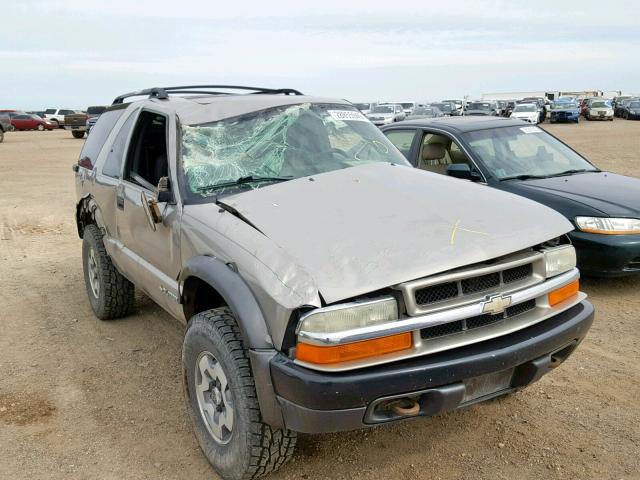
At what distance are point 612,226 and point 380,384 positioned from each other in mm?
3717

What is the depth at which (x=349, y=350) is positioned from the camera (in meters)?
2.39

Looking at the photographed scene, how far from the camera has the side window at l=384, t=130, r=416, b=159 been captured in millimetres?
6807

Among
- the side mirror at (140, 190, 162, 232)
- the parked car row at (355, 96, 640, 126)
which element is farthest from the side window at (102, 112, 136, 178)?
the parked car row at (355, 96, 640, 126)

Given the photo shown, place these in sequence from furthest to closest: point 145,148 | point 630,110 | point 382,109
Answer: point 630,110
point 382,109
point 145,148

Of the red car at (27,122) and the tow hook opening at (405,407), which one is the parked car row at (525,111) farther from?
the tow hook opening at (405,407)

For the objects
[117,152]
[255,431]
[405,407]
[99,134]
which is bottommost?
[255,431]

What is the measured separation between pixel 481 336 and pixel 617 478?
3.49 ft

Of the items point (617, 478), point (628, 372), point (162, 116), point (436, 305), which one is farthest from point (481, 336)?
point (162, 116)

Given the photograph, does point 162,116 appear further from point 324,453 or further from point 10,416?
point 324,453

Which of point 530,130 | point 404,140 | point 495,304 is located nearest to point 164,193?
point 495,304

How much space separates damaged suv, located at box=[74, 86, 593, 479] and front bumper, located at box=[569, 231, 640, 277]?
2.28m

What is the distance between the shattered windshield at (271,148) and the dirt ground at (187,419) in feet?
4.81

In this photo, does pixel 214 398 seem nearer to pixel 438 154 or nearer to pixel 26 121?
pixel 438 154

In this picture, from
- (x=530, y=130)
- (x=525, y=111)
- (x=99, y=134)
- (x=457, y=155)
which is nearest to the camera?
(x=99, y=134)
